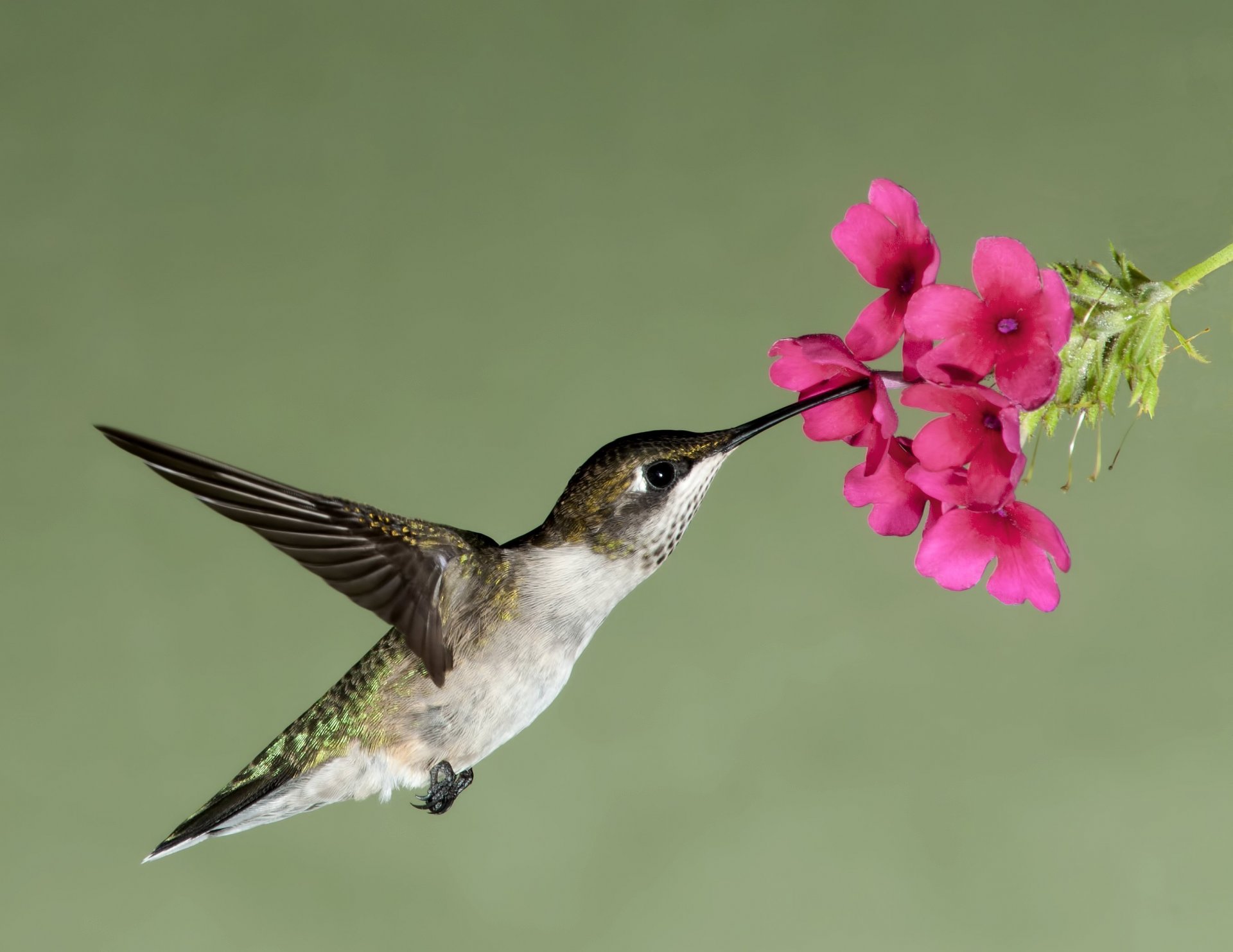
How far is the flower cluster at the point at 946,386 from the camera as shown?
51 centimetres

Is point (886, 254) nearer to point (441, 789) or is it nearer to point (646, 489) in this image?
point (646, 489)

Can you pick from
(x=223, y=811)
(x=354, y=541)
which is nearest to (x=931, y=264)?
(x=354, y=541)

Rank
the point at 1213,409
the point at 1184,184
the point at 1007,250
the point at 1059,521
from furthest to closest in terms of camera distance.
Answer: the point at 1059,521, the point at 1184,184, the point at 1213,409, the point at 1007,250

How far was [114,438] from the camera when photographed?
57cm

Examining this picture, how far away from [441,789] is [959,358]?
490 mm

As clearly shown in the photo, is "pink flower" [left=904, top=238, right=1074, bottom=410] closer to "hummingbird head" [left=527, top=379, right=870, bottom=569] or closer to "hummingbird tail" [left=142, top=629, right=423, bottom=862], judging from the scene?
"hummingbird head" [left=527, top=379, right=870, bottom=569]

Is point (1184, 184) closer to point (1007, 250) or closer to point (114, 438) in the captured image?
point (1007, 250)

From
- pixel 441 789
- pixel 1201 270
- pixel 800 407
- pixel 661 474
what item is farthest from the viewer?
pixel 441 789

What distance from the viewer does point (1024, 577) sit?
1.89ft

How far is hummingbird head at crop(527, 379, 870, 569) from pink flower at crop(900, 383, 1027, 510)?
0.15 m

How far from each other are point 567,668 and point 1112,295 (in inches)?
16.2

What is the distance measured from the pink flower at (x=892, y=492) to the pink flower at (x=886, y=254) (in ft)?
0.17

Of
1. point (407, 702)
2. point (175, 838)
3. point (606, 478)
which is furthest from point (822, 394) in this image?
point (175, 838)

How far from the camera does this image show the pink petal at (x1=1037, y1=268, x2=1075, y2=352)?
0.49m
